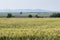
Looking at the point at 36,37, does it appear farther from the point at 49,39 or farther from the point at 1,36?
the point at 1,36

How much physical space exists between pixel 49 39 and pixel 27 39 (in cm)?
164

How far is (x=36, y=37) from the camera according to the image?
1620 centimetres

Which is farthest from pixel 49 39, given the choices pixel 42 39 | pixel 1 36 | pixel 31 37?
pixel 1 36

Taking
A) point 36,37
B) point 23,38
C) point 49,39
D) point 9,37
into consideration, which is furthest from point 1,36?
point 49,39

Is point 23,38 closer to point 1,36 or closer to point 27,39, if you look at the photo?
point 27,39

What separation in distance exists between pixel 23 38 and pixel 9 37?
108 cm

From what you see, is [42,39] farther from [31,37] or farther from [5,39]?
[5,39]

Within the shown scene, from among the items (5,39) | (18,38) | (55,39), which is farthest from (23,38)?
(55,39)

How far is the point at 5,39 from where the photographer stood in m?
15.4

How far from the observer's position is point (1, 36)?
52.7 ft

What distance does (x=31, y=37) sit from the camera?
16047 mm

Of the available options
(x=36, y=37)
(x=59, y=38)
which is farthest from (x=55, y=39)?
(x=36, y=37)

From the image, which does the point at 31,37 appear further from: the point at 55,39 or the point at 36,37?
the point at 55,39

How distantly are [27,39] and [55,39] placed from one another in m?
2.15
